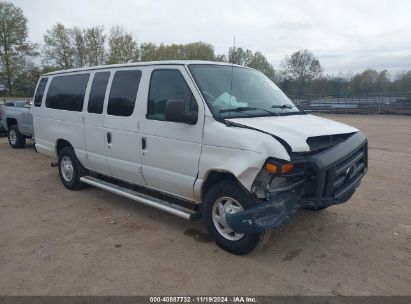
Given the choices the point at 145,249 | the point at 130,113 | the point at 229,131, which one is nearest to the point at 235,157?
the point at 229,131

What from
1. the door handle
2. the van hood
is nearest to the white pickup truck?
the door handle

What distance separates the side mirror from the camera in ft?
13.3

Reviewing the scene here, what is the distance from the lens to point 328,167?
3.69 meters

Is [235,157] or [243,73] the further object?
[243,73]

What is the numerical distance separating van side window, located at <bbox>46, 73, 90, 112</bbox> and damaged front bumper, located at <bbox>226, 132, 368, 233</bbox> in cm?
364

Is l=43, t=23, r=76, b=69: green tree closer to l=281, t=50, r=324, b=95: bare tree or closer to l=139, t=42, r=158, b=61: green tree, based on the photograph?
l=139, t=42, r=158, b=61: green tree

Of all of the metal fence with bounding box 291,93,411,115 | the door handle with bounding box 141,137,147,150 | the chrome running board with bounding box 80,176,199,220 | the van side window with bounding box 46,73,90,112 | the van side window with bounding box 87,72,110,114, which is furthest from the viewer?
the metal fence with bounding box 291,93,411,115

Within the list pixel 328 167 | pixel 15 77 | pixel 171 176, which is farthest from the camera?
pixel 15 77

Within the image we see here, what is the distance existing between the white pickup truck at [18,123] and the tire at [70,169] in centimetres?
527

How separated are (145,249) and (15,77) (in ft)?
172

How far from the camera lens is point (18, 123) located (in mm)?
11836

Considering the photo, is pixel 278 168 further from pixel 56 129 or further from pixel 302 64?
pixel 302 64

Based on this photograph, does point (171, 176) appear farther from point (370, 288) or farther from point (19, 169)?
point (19, 169)

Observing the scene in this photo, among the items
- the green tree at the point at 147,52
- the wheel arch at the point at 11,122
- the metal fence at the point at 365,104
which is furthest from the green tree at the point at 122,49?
the wheel arch at the point at 11,122
